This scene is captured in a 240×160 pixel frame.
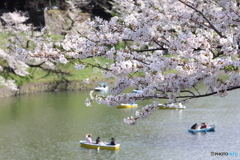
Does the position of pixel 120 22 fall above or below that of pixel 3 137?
above

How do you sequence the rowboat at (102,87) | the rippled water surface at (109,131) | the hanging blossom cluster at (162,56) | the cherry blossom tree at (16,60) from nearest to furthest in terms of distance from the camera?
the hanging blossom cluster at (162,56), the rippled water surface at (109,131), the cherry blossom tree at (16,60), the rowboat at (102,87)

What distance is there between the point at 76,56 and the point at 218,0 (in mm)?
3212

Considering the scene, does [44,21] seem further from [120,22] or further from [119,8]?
[120,22]

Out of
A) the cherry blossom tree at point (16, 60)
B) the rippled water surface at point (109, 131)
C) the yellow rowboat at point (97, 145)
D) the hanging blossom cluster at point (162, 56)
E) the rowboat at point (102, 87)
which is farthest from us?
the rowboat at point (102, 87)

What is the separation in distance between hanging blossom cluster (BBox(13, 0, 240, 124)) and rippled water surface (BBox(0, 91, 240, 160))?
939cm

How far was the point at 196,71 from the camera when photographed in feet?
22.3

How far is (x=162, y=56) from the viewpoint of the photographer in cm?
805

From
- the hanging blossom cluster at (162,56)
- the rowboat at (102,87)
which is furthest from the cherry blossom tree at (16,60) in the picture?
the hanging blossom cluster at (162,56)

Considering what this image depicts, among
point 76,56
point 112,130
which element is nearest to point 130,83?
point 76,56

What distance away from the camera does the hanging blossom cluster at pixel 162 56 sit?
6801mm

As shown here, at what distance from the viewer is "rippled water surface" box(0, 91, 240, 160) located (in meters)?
18.1

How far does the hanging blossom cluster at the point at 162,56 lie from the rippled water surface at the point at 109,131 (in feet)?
30.8

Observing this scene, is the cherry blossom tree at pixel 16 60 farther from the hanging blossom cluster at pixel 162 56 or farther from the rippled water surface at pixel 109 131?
the hanging blossom cluster at pixel 162 56

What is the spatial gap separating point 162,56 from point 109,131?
1477 cm
